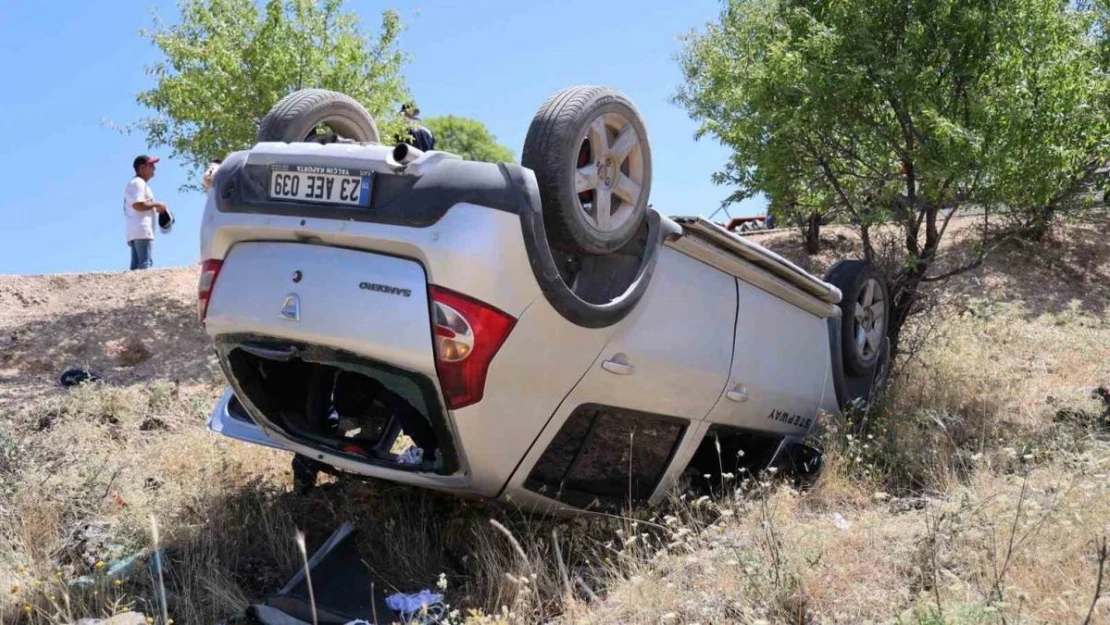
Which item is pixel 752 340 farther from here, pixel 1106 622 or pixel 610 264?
pixel 1106 622

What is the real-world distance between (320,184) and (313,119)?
941 mm

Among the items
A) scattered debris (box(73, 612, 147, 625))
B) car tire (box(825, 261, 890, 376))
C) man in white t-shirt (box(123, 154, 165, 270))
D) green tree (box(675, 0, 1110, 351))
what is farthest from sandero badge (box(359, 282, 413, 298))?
man in white t-shirt (box(123, 154, 165, 270))

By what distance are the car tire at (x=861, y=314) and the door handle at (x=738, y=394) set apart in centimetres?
159

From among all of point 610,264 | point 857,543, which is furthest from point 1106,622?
point 610,264

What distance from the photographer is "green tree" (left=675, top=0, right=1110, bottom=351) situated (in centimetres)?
757

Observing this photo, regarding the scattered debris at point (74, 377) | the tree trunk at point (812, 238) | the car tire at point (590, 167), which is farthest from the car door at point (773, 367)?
the tree trunk at point (812, 238)

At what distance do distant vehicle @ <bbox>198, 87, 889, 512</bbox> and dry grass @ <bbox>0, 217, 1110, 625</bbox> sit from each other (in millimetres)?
438

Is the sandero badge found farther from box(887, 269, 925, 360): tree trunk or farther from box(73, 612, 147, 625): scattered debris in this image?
box(887, 269, 925, 360): tree trunk

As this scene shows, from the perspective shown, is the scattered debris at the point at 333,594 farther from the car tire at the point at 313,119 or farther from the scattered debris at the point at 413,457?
the car tire at the point at 313,119

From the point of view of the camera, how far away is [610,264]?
4570 millimetres

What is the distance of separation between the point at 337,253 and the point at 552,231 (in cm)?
90

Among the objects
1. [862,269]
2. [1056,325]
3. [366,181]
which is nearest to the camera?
[366,181]

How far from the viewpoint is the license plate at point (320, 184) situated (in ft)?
13.5

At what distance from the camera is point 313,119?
5.04m
